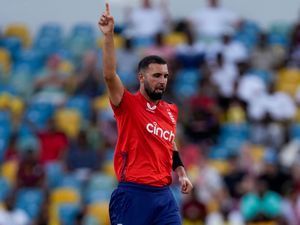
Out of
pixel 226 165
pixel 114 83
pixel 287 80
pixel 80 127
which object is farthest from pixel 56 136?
pixel 114 83

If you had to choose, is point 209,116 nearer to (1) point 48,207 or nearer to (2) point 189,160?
(2) point 189,160

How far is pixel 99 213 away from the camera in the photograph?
14.0m

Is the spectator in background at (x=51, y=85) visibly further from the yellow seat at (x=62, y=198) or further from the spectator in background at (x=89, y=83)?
the yellow seat at (x=62, y=198)

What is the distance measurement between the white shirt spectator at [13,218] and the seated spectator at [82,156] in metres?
1.13

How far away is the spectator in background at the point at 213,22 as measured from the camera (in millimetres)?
17781

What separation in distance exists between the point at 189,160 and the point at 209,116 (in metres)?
0.88

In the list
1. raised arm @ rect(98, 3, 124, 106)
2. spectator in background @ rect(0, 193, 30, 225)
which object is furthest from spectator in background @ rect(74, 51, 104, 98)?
raised arm @ rect(98, 3, 124, 106)

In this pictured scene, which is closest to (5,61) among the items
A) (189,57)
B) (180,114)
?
(189,57)

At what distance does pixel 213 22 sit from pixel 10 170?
425cm

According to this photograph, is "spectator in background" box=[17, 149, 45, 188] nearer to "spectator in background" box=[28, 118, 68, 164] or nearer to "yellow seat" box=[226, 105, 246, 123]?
"spectator in background" box=[28, 118, 68, 164]

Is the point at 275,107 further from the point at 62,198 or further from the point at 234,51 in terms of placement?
the point at 62,198

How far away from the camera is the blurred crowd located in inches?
571

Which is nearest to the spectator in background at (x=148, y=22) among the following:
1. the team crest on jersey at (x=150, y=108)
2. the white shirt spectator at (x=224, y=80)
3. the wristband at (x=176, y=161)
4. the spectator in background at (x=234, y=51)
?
the spectator in background at (x=234, y=51)

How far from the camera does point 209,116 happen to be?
51.7 ft
